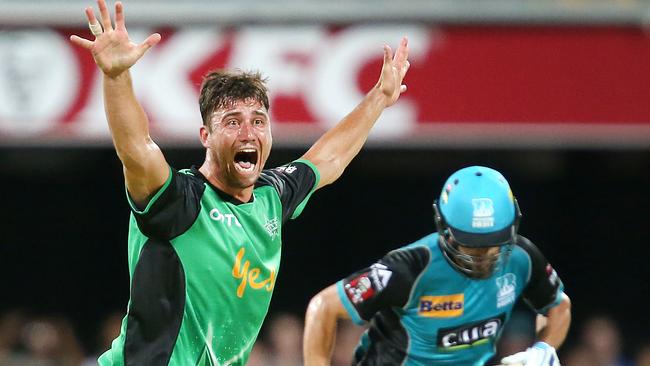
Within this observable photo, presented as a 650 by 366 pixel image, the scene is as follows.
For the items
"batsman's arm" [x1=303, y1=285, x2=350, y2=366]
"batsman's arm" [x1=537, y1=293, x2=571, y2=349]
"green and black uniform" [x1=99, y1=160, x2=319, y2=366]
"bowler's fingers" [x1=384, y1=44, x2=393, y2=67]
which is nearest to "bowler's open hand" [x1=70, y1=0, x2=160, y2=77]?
"green and black uniform" [x1=99, y1=160, x2=319, y2=366]

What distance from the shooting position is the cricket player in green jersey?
129 inches

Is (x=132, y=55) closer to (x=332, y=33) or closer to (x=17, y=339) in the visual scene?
(x=332, y=33)

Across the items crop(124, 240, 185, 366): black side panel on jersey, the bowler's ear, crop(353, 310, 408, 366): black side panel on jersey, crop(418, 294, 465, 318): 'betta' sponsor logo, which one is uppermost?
the bowler's ear

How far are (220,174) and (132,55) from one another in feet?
2.42

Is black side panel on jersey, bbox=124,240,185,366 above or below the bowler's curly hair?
below

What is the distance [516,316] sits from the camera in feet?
36.0

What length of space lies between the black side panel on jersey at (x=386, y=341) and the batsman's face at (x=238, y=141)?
5.15ft

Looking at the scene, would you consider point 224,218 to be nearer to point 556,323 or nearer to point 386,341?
point 386,341

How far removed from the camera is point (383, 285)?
4.98 metres

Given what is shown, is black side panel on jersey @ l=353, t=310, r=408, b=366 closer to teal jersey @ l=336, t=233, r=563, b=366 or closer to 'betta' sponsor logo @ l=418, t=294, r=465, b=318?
teal jersey @ l=336, t=233, r=563, b=366

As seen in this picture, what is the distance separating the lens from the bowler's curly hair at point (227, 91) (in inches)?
152

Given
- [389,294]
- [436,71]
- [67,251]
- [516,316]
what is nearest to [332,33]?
[436,71]

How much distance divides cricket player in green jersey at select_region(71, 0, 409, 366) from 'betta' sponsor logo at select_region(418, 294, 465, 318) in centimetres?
123

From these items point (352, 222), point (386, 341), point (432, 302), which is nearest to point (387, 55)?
point (432, 302)
